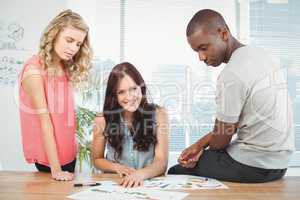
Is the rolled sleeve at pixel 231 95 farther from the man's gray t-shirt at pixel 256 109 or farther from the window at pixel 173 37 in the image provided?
the window at pixel 173 37

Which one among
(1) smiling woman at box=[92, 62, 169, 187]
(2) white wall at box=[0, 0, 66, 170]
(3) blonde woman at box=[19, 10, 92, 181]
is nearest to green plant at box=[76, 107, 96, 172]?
(2) white wall at box=[0, 0, 66, 170]

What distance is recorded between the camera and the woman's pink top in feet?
5.78

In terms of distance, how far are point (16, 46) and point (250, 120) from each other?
295cm

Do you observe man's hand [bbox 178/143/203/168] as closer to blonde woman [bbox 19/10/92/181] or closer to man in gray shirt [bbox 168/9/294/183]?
man in gray shirt [bbox 168/9/294/183]

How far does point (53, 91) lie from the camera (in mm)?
1807

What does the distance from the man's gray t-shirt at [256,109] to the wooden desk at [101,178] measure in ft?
0.33

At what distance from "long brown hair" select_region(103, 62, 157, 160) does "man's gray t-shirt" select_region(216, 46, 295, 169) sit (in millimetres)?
591

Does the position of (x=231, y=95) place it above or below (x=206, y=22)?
below

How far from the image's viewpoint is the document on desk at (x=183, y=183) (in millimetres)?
1474

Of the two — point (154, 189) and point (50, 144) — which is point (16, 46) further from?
point (154, 189)

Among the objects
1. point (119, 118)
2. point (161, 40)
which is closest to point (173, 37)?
point (161, 40)

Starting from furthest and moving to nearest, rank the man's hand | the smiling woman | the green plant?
1. the green plant
2. the smiling woman
3. the man's hand

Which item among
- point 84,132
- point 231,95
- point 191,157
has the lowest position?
point 84,132

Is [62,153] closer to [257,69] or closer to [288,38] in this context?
[257,69]
